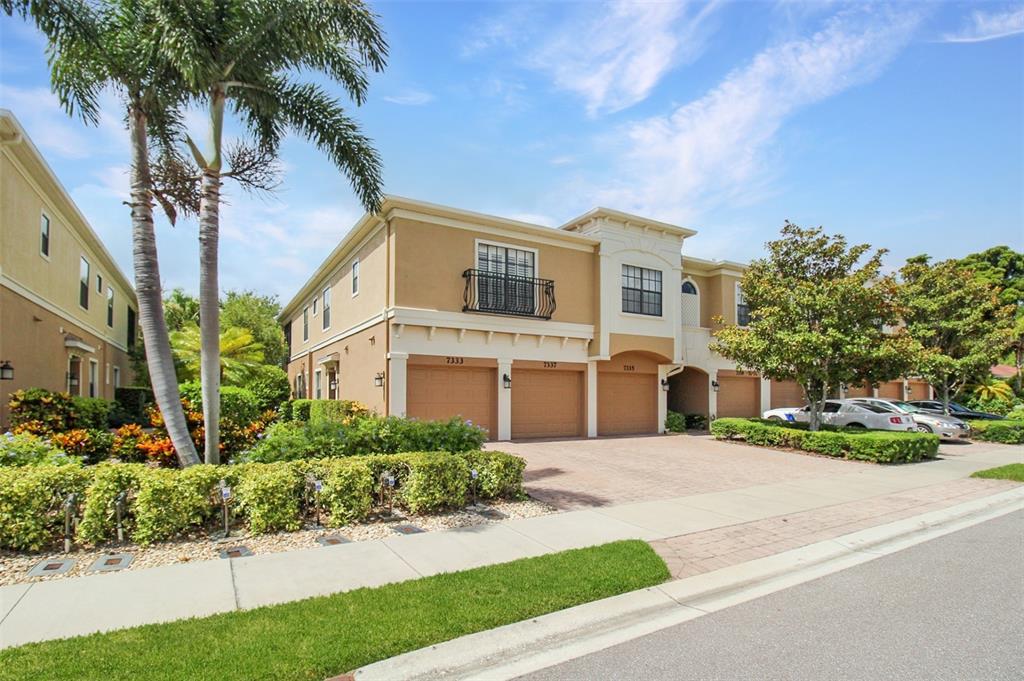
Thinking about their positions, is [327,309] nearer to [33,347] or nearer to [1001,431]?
[33,347]

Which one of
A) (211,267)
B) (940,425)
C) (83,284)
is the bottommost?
(940,425)

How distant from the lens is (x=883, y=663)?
149 inches

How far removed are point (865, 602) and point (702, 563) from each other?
1.44 m

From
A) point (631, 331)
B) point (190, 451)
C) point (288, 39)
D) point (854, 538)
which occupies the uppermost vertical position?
point (288, 39)

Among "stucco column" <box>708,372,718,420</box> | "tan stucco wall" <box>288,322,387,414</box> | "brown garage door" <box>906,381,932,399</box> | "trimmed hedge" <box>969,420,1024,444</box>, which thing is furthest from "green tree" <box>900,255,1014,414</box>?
"tan stucco wall" <box>288,322,387,414</box>

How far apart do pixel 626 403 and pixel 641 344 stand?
230cm

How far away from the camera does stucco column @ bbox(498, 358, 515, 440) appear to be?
658 inches

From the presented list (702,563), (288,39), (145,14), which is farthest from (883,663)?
(145,14)

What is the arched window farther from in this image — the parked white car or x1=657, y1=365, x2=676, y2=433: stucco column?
the parked white car

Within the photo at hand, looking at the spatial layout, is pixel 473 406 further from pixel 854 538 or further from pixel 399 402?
pixel 854 538

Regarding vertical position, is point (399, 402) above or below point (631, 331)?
below

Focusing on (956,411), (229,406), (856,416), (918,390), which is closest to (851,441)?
(856,416)

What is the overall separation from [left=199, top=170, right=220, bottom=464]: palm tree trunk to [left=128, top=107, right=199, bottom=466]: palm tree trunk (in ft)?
1.05

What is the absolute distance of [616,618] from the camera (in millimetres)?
4523
